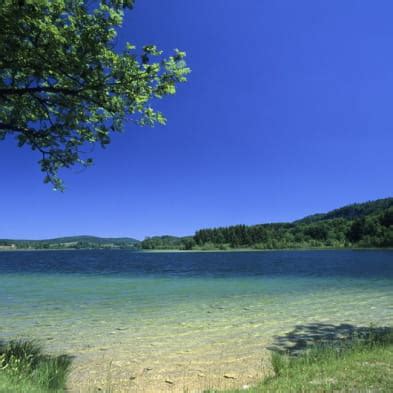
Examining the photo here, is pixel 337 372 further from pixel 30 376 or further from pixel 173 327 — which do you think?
pixel 173 327

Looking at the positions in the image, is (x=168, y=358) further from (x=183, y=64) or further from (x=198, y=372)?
(x=183, y=64)

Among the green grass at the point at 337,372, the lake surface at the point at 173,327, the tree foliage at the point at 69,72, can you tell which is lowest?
the lake surface at the point at 173,327

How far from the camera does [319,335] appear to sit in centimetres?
1248

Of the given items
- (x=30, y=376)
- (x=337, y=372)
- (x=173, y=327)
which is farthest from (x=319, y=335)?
(x=30, y=376)

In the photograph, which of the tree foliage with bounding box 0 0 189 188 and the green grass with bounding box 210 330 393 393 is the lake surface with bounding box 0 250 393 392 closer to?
the green grass with bounding box 210 330 393 393

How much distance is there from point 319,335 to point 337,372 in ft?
21.6

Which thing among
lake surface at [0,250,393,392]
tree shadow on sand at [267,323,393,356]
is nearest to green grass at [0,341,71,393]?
lake surface at [0,250,393,392]

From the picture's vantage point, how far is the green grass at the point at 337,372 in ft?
18.3

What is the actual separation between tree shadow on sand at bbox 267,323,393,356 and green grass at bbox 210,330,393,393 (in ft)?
6.74

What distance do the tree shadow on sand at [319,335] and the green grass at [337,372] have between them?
2055mm

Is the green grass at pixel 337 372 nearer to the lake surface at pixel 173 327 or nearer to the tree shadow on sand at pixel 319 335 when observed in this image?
the lake surface at pixel 173 327

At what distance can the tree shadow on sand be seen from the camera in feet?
35.0

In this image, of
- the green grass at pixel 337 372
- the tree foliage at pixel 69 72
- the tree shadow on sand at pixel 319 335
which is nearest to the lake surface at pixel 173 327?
the tree shadow on sand at pixel 319 335

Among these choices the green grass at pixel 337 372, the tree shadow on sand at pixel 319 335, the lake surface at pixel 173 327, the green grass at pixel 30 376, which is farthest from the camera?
the tree shadow on sand at pixel 319 335
